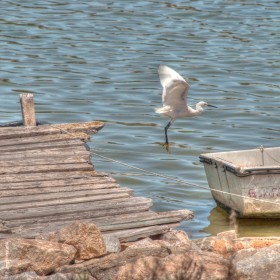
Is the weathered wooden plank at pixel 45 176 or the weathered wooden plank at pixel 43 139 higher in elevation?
the weathered wooden plank at pixel 43 139

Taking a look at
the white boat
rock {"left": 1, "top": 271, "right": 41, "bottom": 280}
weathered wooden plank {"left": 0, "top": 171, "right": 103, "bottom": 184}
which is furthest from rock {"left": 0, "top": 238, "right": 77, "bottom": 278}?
the white boat

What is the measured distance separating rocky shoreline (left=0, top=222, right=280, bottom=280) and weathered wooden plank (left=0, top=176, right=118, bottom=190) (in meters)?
1.62

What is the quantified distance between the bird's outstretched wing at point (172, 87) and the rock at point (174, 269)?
13.0 ft

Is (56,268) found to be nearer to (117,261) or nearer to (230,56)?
(117,261)

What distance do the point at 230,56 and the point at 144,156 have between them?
29.3 feet

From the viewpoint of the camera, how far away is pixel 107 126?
2050cm

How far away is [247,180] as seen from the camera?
13.8m

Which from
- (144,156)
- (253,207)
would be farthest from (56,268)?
(144,156)

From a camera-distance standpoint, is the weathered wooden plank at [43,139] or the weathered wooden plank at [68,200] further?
the weathered wooden plank at [43,139]

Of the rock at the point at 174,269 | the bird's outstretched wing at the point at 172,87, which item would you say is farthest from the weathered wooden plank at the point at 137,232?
the bird's outstretched wing at the point at 172,87

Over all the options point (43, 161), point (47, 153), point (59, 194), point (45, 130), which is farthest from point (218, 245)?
point (45, 130)

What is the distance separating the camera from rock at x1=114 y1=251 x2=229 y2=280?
888cm

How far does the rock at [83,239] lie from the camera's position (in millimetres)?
9711

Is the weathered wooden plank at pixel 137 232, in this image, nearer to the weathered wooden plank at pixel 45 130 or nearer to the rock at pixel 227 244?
the rock at pixel 227 244
